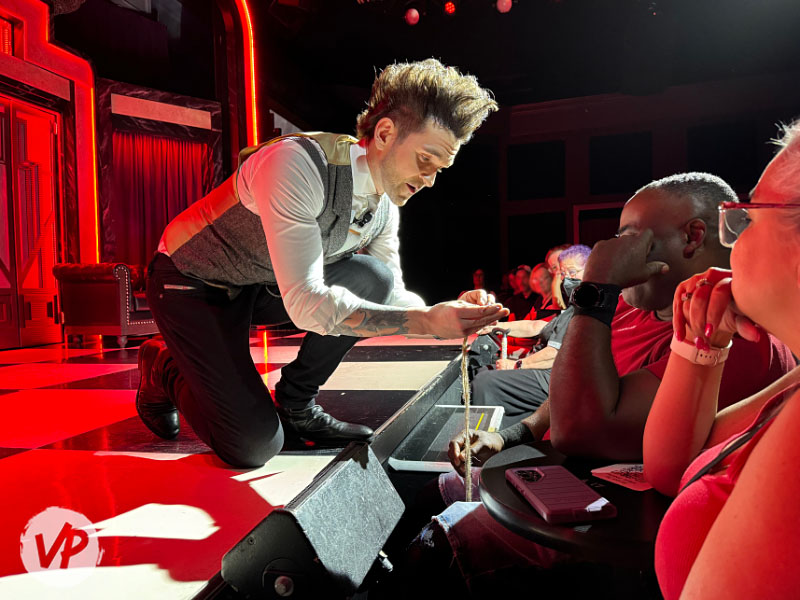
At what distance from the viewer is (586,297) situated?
106 centimetres

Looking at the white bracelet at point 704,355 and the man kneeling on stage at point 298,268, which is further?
the man kneeling on stage at point 298,268

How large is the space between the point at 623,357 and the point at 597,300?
8.3 inches

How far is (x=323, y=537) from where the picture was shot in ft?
3.32

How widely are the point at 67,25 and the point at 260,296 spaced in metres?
5.74

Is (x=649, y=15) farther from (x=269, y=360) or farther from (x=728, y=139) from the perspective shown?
(x=269, y=360)

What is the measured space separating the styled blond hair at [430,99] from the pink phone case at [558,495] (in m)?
0.91

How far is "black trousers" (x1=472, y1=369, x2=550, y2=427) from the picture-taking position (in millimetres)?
2611

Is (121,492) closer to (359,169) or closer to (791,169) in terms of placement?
(359,169)

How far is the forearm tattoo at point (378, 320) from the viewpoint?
1.26 meters

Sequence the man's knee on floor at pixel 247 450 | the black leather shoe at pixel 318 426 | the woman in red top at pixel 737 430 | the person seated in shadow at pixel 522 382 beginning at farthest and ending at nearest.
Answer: the person seated in shadow at pixel 522 382 < the black leather shoe at pixel 318 426 < the man's knee on floor at pixel 247 450 < the woman in red top at pixel 737 430

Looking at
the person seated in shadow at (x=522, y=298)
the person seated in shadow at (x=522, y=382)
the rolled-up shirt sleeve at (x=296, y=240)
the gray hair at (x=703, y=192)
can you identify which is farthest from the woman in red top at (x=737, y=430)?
the person seated in shadow at (x=522, y=298)

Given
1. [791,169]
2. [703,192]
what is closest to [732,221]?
[791,169]

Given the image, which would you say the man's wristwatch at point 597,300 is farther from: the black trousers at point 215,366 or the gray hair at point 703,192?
the black trousers at point 215,366

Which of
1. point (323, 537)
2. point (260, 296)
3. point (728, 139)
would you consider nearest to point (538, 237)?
point (728, 139)
